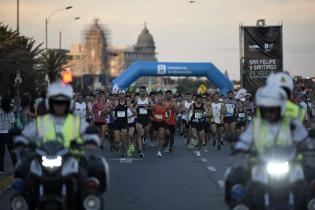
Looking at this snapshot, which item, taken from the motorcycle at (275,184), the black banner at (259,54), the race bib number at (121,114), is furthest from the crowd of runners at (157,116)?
the black banner at (259,54)

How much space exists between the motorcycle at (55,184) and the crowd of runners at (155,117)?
1376 cm

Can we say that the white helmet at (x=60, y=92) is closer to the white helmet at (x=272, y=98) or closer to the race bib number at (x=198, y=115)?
the white helmet at (x=272, y=98)

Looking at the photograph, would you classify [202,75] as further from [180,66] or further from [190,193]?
[190,193]

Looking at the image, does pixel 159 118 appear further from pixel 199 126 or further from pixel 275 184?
pixel 275 184

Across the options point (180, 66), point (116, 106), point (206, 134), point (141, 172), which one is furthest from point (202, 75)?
point (141, 172)

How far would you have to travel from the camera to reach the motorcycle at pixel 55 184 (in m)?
9.15

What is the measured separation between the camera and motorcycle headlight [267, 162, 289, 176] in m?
8.88

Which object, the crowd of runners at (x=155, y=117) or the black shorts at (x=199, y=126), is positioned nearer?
the crowd of runners at (x=155, y=117)

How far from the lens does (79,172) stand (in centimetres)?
938

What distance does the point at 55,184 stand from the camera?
9141 millimetres

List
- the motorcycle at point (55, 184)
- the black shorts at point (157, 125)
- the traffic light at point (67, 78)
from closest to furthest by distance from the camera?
1. the motorcycle at point (55, 184)
2. the traffic light at point (67, 78)
3. the black shorts at point (157, 125)

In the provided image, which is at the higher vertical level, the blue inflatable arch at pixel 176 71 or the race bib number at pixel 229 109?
the blue inflatable arch at pixel 176 71

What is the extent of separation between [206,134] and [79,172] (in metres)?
17.8

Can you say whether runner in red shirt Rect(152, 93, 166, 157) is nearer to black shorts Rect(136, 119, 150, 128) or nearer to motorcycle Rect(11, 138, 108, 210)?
black shorts Rect(136, 119, 150, 128)
